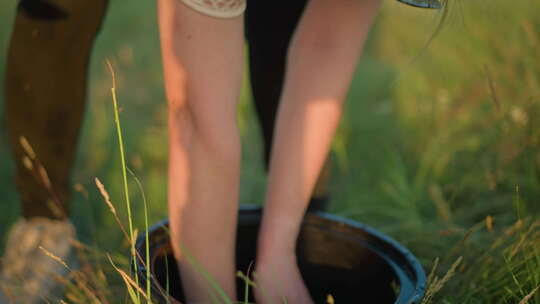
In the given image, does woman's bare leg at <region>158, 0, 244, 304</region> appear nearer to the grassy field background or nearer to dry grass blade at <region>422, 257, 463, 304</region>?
dry grass blade at <region>422, 257, 463, 304</region>

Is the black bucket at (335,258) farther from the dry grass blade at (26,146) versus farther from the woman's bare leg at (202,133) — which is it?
the dry grass blade at (26,146)

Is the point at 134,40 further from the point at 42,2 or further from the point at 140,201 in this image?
the point at 42,2

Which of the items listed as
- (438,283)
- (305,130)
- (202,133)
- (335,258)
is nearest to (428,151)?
(335,258)

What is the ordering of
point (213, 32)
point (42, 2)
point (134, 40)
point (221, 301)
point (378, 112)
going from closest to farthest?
1. point (213, 32)
2. point (221, 301)
3. point (42, 2)
4. point (378, 112)
5. point (134, 40)

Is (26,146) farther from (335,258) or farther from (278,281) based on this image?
(335,258)

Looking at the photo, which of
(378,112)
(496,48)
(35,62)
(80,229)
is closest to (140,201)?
(80,229)

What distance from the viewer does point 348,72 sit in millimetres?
1220

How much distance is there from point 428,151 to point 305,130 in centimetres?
109

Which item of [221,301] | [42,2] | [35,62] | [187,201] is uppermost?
[42,2]

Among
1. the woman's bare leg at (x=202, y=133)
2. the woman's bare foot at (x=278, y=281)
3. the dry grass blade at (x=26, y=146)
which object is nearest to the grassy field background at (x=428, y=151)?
the dry grass blade at (x=26, y=146)

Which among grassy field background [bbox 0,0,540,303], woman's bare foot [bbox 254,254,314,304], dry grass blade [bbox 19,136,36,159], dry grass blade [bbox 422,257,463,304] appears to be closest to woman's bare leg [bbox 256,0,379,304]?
woman's bare foot [bbox 254,254,314,304]

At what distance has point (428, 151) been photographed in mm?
2154

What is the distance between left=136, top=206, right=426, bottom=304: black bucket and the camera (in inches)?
48.5

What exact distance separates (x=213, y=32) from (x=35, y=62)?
623 millimetres
